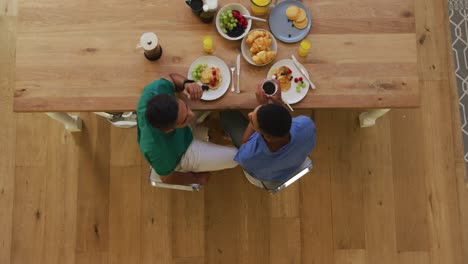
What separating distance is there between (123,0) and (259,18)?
24.9 inches

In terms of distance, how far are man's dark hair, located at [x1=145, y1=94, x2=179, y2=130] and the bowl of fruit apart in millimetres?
470

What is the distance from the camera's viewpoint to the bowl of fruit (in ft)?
5.62

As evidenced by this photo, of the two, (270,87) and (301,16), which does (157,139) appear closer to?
(270,87)

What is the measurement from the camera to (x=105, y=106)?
1682 millimetres

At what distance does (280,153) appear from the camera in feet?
4.99

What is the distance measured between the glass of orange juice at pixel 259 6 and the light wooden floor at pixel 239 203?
94 cm

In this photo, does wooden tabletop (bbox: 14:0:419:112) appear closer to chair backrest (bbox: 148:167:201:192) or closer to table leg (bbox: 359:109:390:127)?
chair backrest (bbox: 148:167:201:192)

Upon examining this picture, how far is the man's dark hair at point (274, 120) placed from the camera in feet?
4.50

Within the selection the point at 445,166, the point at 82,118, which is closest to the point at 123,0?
the point at 82,118

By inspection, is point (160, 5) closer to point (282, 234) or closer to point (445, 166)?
point (282, 234)

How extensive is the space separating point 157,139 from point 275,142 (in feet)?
1.55

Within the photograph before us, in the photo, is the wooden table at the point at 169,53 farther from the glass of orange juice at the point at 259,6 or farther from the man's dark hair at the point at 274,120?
the man's dark hair at the point at 274,120

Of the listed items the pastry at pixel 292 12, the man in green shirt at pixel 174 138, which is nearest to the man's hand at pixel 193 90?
the man in green shirt at pixel 174 138

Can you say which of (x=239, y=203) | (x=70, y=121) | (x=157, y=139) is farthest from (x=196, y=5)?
(x=239, y=203)
